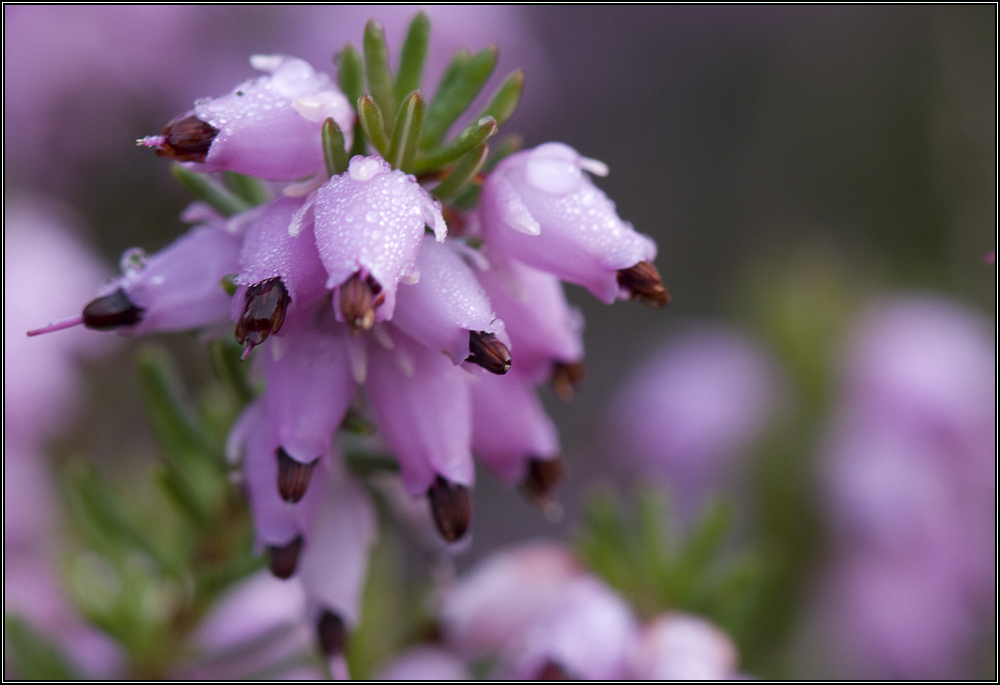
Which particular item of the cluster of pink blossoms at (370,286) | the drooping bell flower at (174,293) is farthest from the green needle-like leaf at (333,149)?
the drooping bell flower at (174,293)

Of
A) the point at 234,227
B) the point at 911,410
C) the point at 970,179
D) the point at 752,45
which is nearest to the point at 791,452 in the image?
the point at 911,410

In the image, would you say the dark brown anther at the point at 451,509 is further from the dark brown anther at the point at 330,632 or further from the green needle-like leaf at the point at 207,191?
the green needle-like leaf at the point at 207,191

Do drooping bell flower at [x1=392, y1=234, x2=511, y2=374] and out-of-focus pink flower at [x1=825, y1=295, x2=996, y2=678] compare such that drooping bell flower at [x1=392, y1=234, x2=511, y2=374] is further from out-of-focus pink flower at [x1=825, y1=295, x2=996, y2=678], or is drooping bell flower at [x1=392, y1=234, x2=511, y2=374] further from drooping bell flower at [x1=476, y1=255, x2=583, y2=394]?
out-of-focus pink flower at [x1=825, y1=295, x2=996, y2=678]

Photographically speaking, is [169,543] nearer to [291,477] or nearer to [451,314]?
[291,477]

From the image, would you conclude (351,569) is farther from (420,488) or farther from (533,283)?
(533,283)

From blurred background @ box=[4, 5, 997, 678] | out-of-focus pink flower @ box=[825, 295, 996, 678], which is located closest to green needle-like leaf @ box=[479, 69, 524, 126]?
blurred background @ box=[4, 5, 997, 678]
